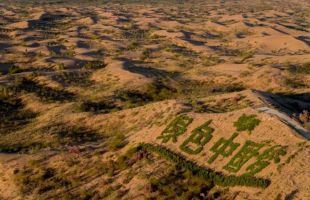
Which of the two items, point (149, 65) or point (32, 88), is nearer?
point (32, 88)

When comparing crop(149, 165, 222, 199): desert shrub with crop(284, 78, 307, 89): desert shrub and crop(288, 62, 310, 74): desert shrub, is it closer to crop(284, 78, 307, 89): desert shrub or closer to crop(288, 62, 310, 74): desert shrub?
crop(284, 78, 307, 89): desert shrub

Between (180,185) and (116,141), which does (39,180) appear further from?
(180,185)

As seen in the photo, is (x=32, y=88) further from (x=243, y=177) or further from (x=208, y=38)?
(x=208, y=38)

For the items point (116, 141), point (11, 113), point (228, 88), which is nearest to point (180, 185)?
point (116, 141)

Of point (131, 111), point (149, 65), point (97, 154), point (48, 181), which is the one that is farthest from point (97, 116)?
point (149, 65)

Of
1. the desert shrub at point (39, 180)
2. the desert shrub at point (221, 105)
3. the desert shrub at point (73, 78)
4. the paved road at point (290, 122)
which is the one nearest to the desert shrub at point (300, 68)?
the desert shrub at point (221, 105)
